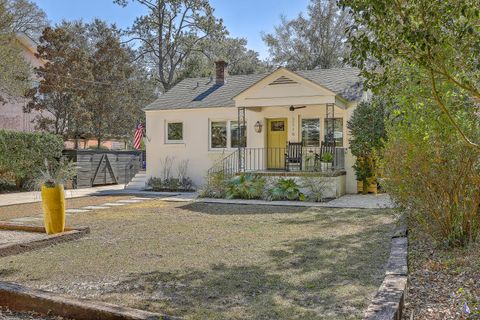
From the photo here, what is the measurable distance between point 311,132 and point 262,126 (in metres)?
1.87

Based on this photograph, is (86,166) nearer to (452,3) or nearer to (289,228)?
(289,228)

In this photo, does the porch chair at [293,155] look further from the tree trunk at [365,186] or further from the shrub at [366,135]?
the tree trunk at [365,186]

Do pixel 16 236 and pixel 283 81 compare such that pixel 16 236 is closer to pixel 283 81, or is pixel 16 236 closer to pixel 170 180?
pixel 170 180

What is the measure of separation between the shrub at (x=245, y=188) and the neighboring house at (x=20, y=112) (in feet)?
52.6

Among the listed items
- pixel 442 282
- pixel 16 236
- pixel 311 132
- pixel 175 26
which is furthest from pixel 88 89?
pixel 442 282

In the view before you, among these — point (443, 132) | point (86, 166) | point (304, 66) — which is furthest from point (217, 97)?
point (304, 66)

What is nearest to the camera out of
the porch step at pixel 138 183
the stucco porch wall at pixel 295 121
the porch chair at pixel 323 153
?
the porch chair at pixel 323 153

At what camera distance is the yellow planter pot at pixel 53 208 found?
6.81 meters

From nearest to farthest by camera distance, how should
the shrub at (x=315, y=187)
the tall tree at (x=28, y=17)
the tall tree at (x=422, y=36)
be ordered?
the tall tree at (x=422, y=36), the shrub at (x=315, y=187), the tall tree at (x=28, y=17)

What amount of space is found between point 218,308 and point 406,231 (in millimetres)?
4054

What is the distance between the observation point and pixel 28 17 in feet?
106

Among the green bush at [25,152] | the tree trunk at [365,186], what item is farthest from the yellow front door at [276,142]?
the green bush at [25,152]

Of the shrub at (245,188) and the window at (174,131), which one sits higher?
the window at (174,131)

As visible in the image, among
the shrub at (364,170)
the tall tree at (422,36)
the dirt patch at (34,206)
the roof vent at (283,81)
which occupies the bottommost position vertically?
the dirt patch at (34,206)
